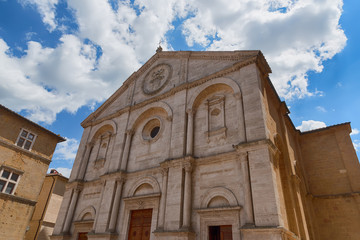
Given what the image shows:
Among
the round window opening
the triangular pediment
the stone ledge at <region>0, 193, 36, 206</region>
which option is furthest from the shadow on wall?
the round window opening

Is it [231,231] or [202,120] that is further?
[202,120]

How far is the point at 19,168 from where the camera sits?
59.6 feet

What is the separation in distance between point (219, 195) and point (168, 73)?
10.4 m

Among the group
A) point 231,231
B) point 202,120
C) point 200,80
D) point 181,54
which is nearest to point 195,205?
point 231,231

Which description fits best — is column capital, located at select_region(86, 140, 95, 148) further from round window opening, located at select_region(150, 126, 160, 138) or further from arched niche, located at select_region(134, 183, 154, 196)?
arched niche, located at select_region(134, 183, 154, 196)

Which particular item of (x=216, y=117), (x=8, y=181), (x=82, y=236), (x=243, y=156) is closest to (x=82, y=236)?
(x=82, y=236)

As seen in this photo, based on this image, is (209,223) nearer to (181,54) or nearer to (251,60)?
(251,60)

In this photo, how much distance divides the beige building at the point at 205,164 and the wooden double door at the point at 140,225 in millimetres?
54

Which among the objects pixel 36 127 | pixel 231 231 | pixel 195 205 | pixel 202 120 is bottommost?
pixel 231 231

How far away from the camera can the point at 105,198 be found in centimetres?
1467

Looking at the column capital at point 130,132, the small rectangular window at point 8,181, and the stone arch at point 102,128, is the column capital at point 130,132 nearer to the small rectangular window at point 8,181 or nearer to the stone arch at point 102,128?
the stone arch at point 102,128

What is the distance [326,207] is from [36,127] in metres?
23.8

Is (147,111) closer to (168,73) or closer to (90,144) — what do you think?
(168,73)

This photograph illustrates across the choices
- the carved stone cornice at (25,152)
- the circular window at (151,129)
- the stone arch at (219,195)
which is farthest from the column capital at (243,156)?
the carved stone cornice at (25,152)
